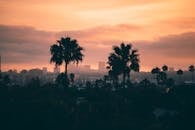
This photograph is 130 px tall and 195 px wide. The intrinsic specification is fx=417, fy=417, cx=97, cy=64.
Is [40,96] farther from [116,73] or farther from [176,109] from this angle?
[116,73]

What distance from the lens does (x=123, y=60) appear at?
86938 millimetres

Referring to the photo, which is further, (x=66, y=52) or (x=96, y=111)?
(x=66, y=52)

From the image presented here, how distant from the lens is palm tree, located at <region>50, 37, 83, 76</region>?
76.1 m

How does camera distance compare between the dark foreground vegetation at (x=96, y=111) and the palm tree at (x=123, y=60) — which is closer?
the dark foreground vegetation at (x=96, y=111)

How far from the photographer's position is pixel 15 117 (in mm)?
52562

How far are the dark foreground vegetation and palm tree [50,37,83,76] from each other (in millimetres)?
7998

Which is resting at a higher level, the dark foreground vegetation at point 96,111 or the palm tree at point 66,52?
the palm tree at point 66,52

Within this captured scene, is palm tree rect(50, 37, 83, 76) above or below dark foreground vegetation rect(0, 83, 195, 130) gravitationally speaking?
above

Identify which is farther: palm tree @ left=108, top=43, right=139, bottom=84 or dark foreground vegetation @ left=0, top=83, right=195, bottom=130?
palm tree @ left=108, top=43, right=139, bottom=84

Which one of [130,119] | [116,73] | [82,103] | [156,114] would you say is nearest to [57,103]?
[82,103]

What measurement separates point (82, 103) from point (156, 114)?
11.0 meters

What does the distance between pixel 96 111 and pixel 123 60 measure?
29.9m

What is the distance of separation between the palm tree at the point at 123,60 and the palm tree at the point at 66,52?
11.0 metres

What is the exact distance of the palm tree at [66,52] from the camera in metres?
76.1
